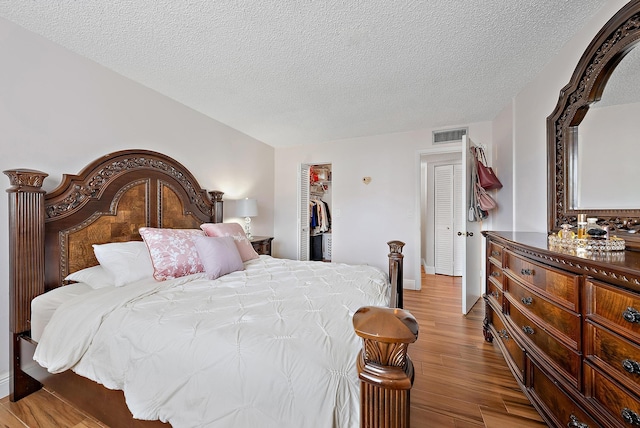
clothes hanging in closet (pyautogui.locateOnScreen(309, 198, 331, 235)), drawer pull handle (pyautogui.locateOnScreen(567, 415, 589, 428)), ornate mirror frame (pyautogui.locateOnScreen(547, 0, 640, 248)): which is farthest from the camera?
clothes hanging in closet (pyautogui.locateOnScreen(309, 198, 331, 235))

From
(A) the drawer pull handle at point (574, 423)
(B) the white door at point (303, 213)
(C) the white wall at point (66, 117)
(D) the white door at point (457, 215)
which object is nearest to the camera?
(A) the drawer pull handle at point (574, 423)

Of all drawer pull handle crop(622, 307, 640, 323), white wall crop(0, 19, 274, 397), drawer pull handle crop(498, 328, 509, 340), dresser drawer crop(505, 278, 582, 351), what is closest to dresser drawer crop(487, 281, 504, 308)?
drawer pull handle crop(498, 328, 509, 340)

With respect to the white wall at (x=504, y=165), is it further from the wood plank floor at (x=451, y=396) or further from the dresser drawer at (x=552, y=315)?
the dresser drawer at (x=552, y=315)

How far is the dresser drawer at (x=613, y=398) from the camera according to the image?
850 millimetres

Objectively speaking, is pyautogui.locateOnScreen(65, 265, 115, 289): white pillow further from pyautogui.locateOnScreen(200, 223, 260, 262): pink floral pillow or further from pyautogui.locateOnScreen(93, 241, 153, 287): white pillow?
pyautogui.locateOnScreen(200, 223, 260, 262): pink floral pillow

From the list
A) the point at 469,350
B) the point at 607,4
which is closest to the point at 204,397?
the point at 469,350

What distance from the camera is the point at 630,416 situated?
86 centimetres

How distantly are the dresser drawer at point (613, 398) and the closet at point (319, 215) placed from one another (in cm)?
446

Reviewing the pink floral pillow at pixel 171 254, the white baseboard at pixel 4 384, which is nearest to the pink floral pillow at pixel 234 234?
the pink floral pillow at pixel 171 254

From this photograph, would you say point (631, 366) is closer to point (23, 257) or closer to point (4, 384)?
point (23, 257)

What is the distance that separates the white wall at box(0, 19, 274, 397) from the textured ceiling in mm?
131

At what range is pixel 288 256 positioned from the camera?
461 centimetres

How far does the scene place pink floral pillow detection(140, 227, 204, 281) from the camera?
183cm

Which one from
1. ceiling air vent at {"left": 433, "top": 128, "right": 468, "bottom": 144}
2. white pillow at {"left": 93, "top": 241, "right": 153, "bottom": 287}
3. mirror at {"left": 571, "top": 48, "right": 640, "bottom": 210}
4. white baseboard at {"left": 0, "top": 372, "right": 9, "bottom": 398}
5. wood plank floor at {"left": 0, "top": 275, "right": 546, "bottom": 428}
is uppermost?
ceiling air vent at {"left": 433, "top": 128, "right": 468, "bottom": 144}
